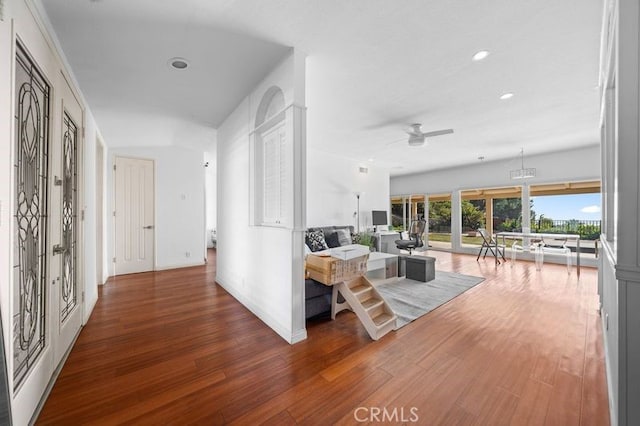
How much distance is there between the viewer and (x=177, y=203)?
550 cm

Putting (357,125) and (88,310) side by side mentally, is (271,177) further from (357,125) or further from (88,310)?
(88,310)

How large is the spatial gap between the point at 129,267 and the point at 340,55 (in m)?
5.38

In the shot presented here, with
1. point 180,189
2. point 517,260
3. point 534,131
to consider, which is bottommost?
point 517,260

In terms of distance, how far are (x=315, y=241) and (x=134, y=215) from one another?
144 inches

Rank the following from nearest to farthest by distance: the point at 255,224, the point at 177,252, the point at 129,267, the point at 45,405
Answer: the point at 45,405 < the point at 255,224 < the point at 129,267 < the point at 177,252

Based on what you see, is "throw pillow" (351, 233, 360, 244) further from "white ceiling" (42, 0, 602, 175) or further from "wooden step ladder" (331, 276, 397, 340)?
"wooden step ladder" (331, 276, 397, 340)

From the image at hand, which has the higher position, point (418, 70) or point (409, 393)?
point (418, 70)

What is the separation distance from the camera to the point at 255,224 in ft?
10.1

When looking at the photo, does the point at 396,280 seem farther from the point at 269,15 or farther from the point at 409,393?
the point at 269,15

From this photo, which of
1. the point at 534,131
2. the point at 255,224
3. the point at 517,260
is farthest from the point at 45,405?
the point at 517,260

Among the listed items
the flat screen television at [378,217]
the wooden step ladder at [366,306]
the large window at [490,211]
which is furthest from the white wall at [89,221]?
the large window at [490,211]

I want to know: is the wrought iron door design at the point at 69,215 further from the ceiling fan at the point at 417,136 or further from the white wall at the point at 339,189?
the ceiling fan at the point at 417,136

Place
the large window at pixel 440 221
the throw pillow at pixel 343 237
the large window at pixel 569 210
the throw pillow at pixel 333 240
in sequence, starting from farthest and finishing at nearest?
the large window at pixel 440 221
the large window at pixel 569 210
the throw pillow at pixel 343 237
the throw pillow at pixel 333 240

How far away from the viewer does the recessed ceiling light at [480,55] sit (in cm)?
237
